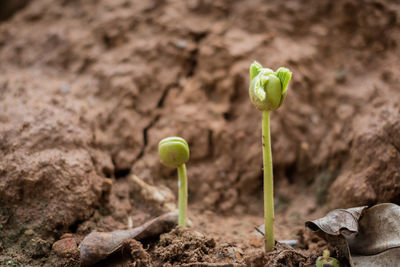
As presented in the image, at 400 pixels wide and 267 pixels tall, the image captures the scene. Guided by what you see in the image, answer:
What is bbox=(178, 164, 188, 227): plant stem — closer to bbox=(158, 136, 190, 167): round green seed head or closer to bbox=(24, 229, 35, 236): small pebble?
bbox=(158, 136, 190, 167): round green seed head

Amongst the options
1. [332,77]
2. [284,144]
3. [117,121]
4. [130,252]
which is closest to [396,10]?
[332,77]

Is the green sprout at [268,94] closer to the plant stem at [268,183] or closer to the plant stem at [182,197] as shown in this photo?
the plant stem at [268,183]

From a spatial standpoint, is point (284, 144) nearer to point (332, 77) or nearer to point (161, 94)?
point (332, 77)

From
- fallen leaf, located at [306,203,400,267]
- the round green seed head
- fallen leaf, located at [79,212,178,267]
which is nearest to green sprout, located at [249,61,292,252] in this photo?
fallen leaf, located at [306,203,400,267]

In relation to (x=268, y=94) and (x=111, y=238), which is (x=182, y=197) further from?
(x=268, y=94)

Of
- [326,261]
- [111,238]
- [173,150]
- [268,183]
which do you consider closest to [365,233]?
[326,261]
